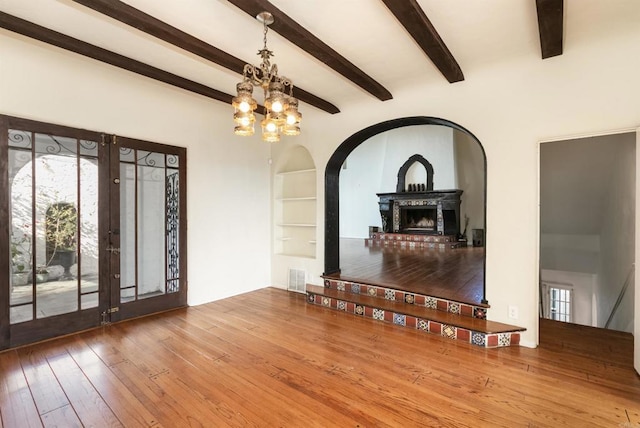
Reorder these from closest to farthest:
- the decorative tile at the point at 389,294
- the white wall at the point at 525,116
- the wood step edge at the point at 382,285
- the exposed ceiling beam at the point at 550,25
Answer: the exposed ceiling beam at the point at 550,25 < the white wall at the point at 525,116 < the wood step edge at the point at 382,285 < the decorative tile at the point at 389,294

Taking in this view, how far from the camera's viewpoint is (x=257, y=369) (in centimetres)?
244

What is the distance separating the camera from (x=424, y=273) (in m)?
4.86

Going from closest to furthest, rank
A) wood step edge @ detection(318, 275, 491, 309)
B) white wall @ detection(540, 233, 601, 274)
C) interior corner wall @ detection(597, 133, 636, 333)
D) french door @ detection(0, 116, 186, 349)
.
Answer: french door @ detection(0, 116, 186, 349) → wood step edge @ detection(318, 275, 491, 309) → interior corner wall @ detection(597, 133, 636, 333) → white wall @ detection(540, 233, 601, 274)

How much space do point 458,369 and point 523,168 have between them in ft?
6.55

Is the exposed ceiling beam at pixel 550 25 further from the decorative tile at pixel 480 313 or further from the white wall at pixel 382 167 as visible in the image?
the white wall at pixel 382 167

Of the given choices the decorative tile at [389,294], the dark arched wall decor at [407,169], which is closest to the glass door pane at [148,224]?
the decorative tile at [389,294]

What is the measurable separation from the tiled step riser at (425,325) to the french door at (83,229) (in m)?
2.08

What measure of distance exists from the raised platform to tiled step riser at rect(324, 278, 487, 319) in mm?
5022

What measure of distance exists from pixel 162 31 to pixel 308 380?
2963 millimetres

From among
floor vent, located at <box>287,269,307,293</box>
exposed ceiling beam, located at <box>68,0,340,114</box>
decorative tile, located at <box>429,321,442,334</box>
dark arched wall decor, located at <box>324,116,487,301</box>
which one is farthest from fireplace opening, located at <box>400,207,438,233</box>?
exposed ceiling beam, located at <box>68,0,340,114</box>

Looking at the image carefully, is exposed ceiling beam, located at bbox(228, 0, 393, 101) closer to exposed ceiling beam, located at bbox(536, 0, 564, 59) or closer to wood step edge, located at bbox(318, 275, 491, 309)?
exposed ceiling beam, located at bbox(536, 0, 564, 59)

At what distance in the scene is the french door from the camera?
109 inches

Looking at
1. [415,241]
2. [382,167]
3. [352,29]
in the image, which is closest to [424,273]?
[352,29]

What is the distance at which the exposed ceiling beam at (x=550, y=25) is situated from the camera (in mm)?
1994
